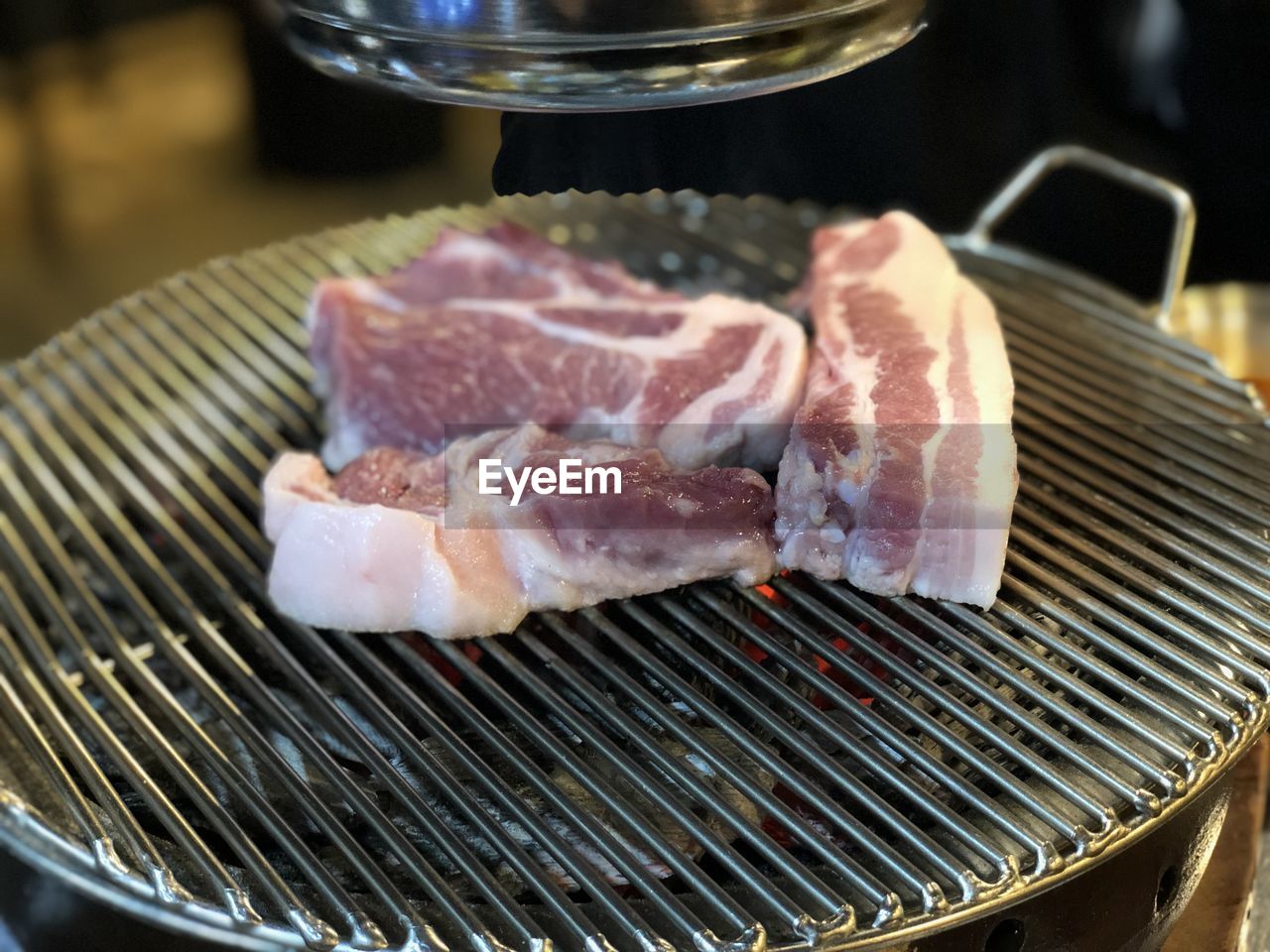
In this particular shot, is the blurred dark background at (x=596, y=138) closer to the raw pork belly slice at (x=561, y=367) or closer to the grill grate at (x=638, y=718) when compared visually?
the raw pork belly slice at (x=561, y=367)

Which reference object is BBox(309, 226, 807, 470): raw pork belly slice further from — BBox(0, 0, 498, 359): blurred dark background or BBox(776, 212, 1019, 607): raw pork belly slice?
BBox(0, 0, 498, 359): blurred dark background

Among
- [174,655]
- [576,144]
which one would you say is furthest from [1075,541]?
[174,655]

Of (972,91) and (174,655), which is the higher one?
(972,91)

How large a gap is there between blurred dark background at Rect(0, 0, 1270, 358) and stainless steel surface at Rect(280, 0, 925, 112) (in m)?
0.12

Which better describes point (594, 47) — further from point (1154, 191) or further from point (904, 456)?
point (1154, 191)

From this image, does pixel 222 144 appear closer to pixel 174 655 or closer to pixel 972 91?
pixel 972 91

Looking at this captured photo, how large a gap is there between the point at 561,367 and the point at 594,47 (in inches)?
34.8

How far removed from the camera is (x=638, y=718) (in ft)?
5.74

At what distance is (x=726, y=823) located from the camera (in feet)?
5.08

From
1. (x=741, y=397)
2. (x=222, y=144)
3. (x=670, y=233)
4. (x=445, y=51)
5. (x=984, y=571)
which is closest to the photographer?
(x=445, y=51)

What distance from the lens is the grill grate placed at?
1466 mm

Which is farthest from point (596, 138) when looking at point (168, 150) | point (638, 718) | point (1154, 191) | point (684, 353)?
point (168, 150)

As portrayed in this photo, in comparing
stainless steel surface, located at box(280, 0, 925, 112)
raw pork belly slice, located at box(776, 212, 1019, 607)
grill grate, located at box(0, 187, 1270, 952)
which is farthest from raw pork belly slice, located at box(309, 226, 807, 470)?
stainless steel surface, located at box(280, 0, 925, 112)

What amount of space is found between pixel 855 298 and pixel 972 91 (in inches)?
67.5
